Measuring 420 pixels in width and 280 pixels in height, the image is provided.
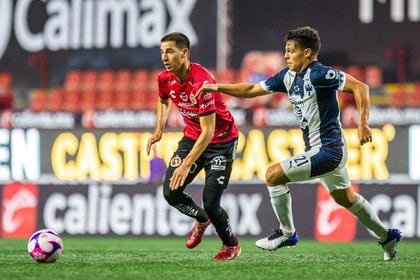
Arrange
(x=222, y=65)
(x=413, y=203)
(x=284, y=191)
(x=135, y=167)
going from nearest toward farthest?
(x=284, y=191)
(x=413, y=203)
(x=135, y=167)
(x=222, y=65)

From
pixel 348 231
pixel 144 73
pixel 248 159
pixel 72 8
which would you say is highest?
pixel 72 8

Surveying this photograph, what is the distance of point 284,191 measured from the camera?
7.83m

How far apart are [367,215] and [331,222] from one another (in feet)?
19.0

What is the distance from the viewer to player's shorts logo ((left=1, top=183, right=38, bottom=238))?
14586 mm

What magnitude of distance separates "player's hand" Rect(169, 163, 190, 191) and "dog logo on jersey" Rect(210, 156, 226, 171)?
50 cm

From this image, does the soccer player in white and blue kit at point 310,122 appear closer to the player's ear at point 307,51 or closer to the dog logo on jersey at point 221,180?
the player's ear at point 307,51

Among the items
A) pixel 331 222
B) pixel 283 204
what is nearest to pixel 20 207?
pixel 331 222

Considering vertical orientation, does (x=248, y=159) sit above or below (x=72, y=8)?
below

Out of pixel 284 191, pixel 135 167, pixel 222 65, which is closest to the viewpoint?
pixel 284 191

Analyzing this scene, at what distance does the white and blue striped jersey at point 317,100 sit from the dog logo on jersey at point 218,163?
766 mm

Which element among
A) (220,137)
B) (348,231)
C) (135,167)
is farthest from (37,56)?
(220,137)

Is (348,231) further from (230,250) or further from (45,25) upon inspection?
(45,25)

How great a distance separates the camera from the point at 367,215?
26.0ft

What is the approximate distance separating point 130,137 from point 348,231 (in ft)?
11.2
